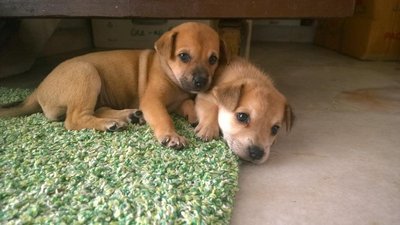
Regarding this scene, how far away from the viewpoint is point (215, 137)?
2061mm

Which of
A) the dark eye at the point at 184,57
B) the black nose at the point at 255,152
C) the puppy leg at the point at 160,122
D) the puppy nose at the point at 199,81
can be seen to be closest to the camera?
the black nose at the point at 255,152

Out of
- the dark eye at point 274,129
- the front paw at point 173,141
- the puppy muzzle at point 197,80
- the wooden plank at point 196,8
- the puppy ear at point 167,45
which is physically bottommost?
the front paw at point 173,141

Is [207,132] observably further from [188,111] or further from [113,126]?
[113,126]

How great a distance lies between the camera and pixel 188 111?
8.06ft

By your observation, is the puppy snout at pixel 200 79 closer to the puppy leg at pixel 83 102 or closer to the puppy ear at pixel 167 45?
the puppy ear at pixel 167 45

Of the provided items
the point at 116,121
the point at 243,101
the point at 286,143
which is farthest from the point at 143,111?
the point at 286,143

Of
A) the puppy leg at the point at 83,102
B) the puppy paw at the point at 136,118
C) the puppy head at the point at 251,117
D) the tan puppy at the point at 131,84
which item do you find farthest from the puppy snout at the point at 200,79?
the puppy leg at the point at 83,102

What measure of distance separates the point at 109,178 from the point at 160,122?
0.62m

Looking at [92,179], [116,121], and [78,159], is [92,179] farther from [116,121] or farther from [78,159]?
[116,121]

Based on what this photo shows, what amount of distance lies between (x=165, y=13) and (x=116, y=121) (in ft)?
3.12

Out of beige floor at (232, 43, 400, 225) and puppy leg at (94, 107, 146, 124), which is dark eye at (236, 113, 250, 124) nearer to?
beige floor at (232, 43, 400, 225)

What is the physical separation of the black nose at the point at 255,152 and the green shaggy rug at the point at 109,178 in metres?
0.09

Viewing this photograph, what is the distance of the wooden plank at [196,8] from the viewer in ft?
8.27

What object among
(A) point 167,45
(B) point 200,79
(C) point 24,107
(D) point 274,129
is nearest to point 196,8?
(A) point 167,45
